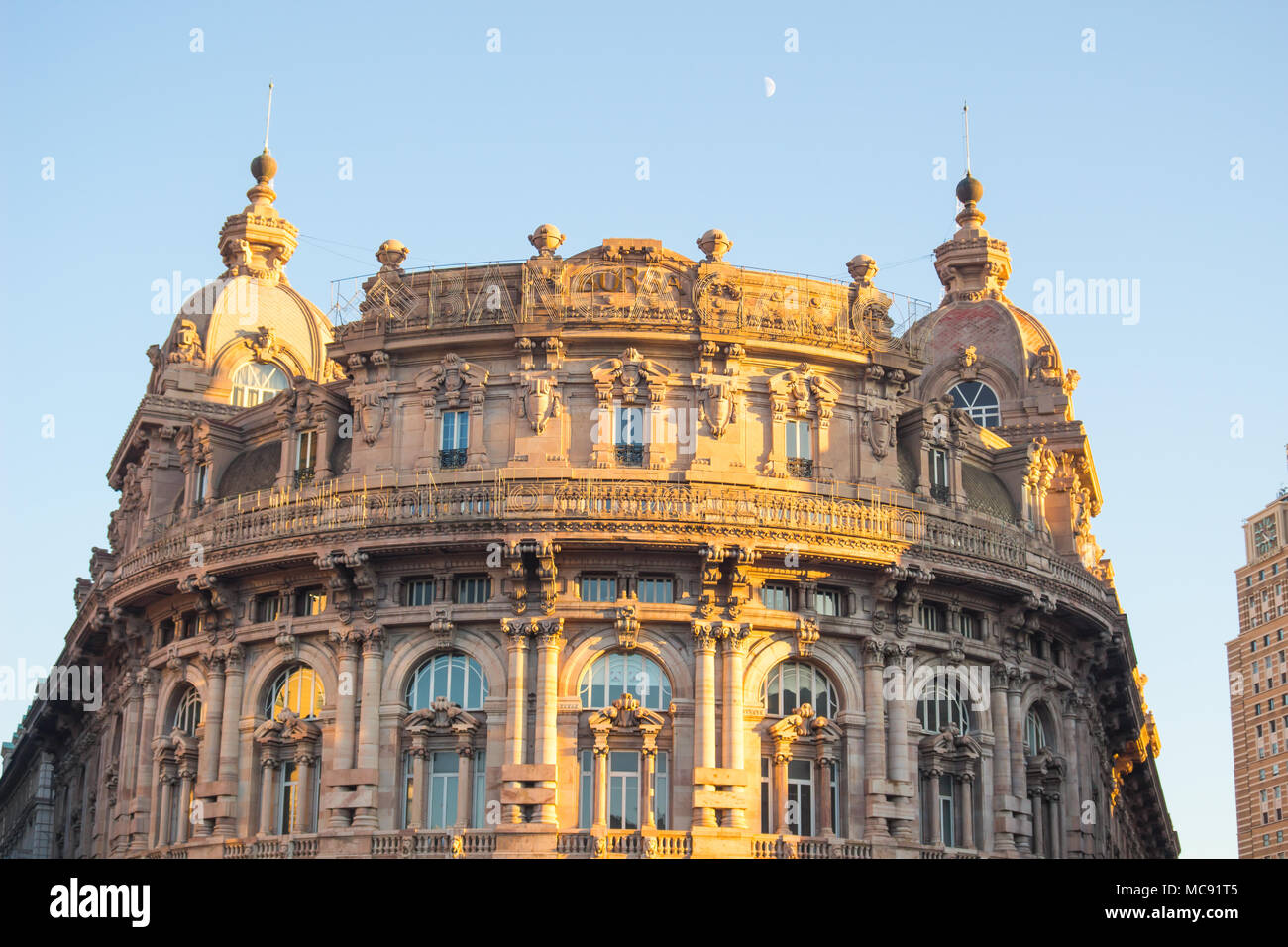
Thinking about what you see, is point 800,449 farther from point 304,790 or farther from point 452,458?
point 304,790

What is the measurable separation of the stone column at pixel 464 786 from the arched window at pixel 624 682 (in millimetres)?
3829

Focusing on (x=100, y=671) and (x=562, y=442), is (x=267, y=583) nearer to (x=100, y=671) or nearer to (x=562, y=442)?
(x=562, y=442)

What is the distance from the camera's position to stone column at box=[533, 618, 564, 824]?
202ft

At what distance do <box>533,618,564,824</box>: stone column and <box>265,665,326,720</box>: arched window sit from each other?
7.39 metres

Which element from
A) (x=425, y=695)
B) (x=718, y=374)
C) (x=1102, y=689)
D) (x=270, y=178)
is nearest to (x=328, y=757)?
(x=425, y=695)

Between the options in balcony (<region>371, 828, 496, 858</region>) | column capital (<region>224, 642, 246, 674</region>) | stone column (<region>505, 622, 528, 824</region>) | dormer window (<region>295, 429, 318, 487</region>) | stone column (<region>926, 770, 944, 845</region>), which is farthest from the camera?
dormer window (<region>295, 429, 318, 487</region>)

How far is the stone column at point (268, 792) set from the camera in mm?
64875

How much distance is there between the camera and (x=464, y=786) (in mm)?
62688

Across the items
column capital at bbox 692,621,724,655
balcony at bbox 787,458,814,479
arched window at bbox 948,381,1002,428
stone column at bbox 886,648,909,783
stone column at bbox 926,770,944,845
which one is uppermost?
arched window at bbox 948,381,1002,428

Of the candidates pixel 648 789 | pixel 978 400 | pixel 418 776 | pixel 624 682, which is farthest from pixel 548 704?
pixel 978 400

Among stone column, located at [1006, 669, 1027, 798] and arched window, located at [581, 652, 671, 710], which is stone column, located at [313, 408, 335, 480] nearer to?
arched window, located at [581, 652, 671, 710]

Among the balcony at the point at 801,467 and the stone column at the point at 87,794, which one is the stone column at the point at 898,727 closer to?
the balcony at the point at 801,467

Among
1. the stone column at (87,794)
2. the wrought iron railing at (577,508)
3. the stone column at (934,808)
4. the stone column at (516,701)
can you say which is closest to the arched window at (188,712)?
the wrought iron railing at (577,508)

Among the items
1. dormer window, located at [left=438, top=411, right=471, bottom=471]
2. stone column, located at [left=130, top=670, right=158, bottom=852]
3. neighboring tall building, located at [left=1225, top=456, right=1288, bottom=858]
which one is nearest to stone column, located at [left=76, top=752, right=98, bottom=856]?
stone column, located at [left=130, top=670, right=158, bottom=852]
